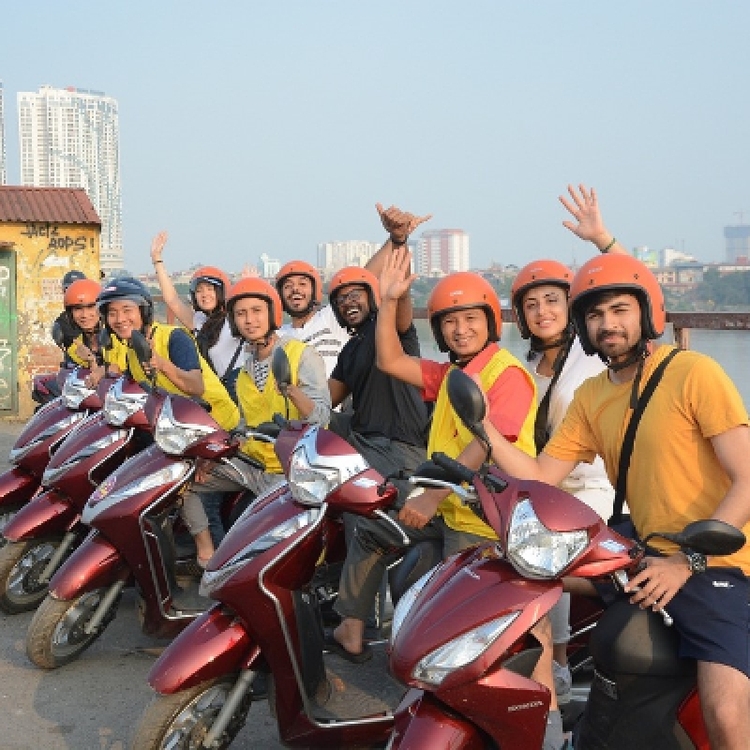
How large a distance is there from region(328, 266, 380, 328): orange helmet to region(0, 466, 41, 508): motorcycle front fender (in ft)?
7.32

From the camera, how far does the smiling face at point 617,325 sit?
2.81m

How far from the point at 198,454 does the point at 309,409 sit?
1.81ft

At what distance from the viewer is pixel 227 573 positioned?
3455 mm

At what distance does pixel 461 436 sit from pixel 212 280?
Result: 3.80 meters

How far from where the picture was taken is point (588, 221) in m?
4.43

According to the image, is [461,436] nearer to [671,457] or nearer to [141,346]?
[671,457]

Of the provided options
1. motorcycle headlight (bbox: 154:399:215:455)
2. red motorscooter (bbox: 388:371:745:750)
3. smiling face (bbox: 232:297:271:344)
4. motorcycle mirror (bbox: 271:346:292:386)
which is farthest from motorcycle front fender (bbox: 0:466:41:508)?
Answer: red motorscooter (bbox: 388:371:745:750)

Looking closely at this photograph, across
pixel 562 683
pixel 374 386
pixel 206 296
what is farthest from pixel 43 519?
pixel 562 683

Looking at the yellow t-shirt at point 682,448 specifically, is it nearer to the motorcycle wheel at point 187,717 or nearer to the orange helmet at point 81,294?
the motorcycle wheel at point 187,717

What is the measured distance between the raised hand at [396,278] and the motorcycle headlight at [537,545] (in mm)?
1794

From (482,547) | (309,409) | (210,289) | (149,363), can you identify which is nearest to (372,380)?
(309,409)

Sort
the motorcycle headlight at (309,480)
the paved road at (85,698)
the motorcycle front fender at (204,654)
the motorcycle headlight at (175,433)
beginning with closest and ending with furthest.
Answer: the motorcycle front fender at (204,654), the motorcycle headlight at (309,480), the paved road at (85,698), the motorcycle headlight at (175,433)

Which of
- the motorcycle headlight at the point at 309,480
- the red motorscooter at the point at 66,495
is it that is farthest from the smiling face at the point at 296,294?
the motorcycle headlight at the point at 309,480

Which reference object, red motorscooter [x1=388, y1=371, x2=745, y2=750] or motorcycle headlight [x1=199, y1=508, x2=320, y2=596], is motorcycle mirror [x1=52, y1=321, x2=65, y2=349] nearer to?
motorcycle headlight [x1=199, y1=508, x2=320, y2=596]
